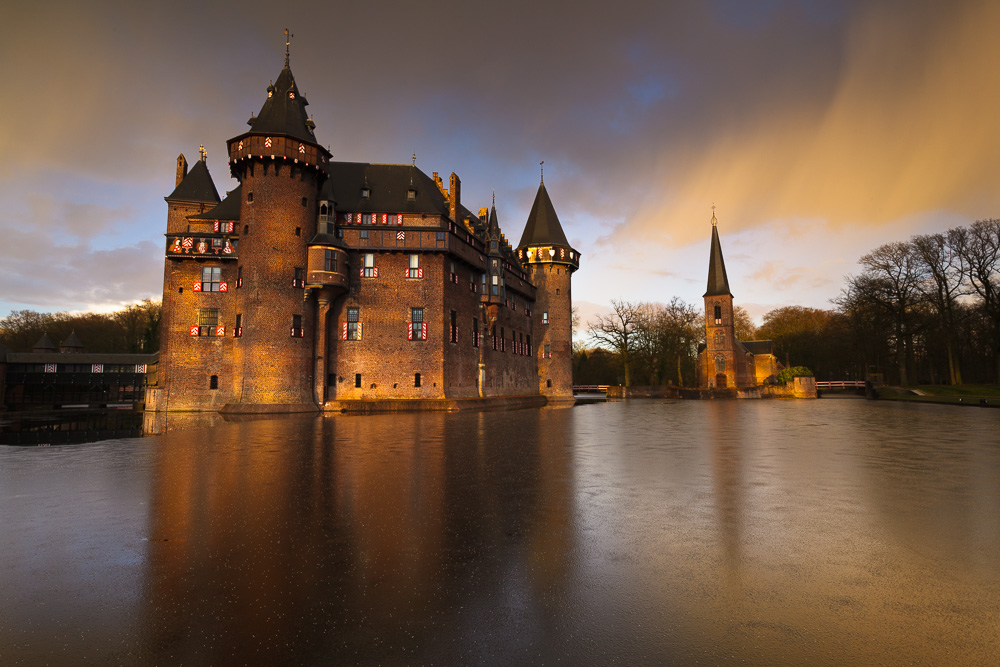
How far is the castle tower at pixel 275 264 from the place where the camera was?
3127cm

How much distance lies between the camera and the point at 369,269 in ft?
116

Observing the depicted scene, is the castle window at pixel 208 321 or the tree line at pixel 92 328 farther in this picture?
the tree line at pixel 92 328

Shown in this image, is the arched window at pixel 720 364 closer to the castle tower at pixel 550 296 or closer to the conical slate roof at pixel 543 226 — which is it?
the castle tower at pixel 550 296

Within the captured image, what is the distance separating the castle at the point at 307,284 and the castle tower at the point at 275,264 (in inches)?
3.1

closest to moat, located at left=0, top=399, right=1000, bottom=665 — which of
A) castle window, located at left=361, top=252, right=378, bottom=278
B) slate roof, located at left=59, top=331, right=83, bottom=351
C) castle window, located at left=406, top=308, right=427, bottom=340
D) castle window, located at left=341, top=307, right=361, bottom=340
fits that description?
castle window, located at left=341, top=307, right=361, bottom=340

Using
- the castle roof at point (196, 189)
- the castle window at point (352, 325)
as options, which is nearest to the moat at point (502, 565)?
the castle window at point (352, 325)

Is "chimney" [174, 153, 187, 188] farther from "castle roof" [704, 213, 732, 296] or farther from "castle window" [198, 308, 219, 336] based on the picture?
"castle roof" [704, 213, 732, 296]

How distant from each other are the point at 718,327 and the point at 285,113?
200 feet

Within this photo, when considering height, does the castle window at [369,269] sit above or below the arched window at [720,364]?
above

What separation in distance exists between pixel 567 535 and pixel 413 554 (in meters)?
1.58

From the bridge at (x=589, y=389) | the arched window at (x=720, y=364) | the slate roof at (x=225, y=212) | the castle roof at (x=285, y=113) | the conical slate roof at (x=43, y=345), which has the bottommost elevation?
the bridge at (x=589, y=389)

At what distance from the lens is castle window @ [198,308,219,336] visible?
3516 centimetres

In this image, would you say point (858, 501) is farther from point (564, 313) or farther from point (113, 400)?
point (113, 400)

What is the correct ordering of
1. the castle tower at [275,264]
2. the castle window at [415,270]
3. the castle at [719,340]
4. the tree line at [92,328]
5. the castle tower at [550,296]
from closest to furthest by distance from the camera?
the castle tower at [275,264] → the castle window at [415,270] → the castle tower at [550,296] → the tree line at [92,328] → the castle at [719,340]
